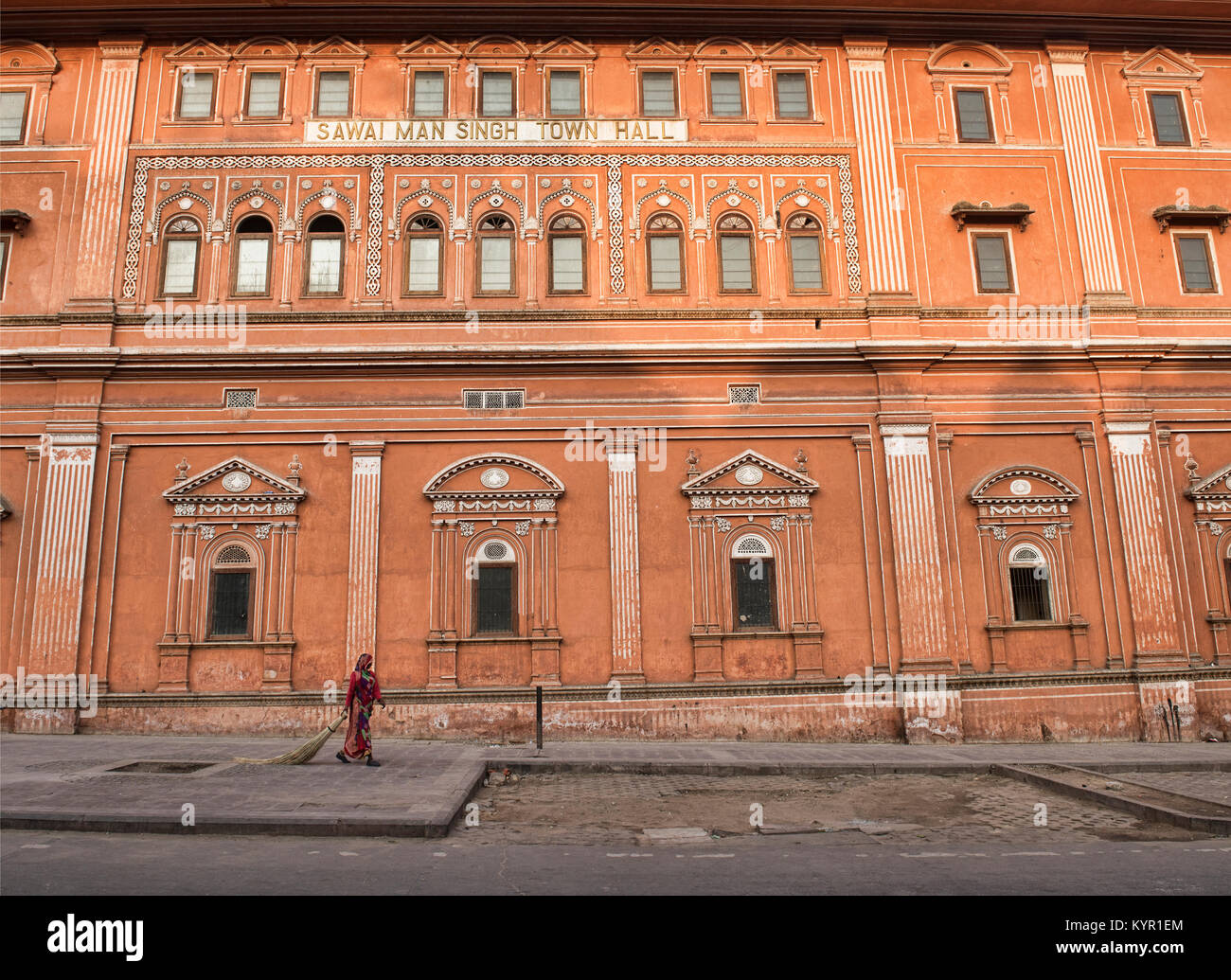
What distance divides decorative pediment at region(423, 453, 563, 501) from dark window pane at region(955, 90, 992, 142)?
11408 millimetres

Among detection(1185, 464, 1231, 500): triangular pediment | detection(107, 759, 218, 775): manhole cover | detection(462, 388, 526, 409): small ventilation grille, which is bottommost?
detection(107, 759, 218, 775): manhole cover

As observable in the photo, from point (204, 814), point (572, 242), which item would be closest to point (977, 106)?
point (572, 242)

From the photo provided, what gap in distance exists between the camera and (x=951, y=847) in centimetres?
805

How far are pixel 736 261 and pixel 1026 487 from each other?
7.16 m

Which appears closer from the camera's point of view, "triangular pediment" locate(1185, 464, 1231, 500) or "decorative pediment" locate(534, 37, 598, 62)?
"triangular pediment" locate(1185, 464, 1231, 500)

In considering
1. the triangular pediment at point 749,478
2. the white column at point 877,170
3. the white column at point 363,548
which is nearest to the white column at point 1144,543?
the white column at point 877,170

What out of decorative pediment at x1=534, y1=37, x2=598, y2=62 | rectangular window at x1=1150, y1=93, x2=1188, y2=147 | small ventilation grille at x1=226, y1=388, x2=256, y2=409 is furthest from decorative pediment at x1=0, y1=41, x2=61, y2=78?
rectangular window at x1=1150, y1=93, x2=1188, y2=147

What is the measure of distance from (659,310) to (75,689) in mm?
12545

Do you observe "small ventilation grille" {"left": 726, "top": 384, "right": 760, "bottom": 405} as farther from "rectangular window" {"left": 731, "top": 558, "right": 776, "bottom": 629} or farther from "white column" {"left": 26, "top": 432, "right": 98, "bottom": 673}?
"white column" {"left": 26, "top": 432, "right": 98, "bottom": 673}

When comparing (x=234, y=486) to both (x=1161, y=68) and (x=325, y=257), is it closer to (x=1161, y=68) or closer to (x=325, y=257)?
(x=325, y=257)

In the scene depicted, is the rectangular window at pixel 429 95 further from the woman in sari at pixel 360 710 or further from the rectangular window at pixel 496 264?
the woman in sari at pixel 360 710

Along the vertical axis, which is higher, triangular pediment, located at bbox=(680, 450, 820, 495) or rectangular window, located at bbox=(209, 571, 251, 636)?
triangular pediment, located at bbox=(680, 450, 820, 495)

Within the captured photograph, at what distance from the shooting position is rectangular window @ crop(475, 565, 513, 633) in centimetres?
1636

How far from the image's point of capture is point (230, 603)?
53.6 feet
